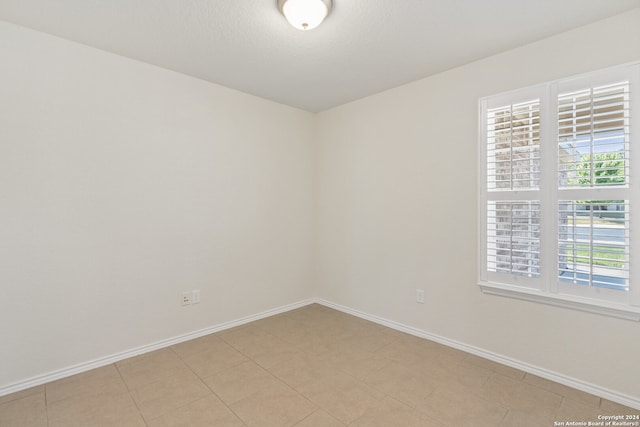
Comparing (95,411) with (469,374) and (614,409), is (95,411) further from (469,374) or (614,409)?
(614,409)

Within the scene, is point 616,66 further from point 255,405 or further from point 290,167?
point 255,405

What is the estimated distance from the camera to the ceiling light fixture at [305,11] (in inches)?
68.8

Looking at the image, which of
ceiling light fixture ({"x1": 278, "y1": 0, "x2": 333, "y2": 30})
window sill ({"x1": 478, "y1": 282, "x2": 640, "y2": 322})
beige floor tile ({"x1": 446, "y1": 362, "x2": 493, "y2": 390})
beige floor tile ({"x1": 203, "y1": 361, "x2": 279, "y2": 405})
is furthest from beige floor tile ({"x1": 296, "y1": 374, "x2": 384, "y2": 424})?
ceiling light fixture ({"x1": 278, "y1": 0, "x2": 333, "y2": 30})

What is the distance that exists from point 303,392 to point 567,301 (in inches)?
75.6

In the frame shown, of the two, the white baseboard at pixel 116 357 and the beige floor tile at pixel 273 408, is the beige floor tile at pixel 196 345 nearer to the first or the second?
the white baseboard at pixel 116 357

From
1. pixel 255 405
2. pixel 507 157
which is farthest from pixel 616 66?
pixel 255 405

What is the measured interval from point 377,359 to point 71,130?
296 cm

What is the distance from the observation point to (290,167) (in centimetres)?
370

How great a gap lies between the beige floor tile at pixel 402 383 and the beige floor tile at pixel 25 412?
6.69 feet

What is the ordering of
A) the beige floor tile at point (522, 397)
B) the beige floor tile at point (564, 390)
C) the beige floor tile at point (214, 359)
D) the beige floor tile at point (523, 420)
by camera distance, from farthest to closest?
the beige floor tile at point (214, 359) → the beige floor tile at point (564, 390) → the beige floor tile at point (522, 397) → the beige floor tile at point (523, 420)

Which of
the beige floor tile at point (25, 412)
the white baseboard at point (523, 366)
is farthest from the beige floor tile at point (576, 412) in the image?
the beige floor tile at point (25, 412)

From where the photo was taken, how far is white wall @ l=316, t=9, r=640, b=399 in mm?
2004

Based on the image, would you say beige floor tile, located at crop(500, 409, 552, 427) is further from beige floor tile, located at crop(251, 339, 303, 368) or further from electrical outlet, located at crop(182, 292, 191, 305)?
electrical outlet, located at crop(182, 292, 191, 305)

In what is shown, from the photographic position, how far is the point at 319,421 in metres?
1.78
